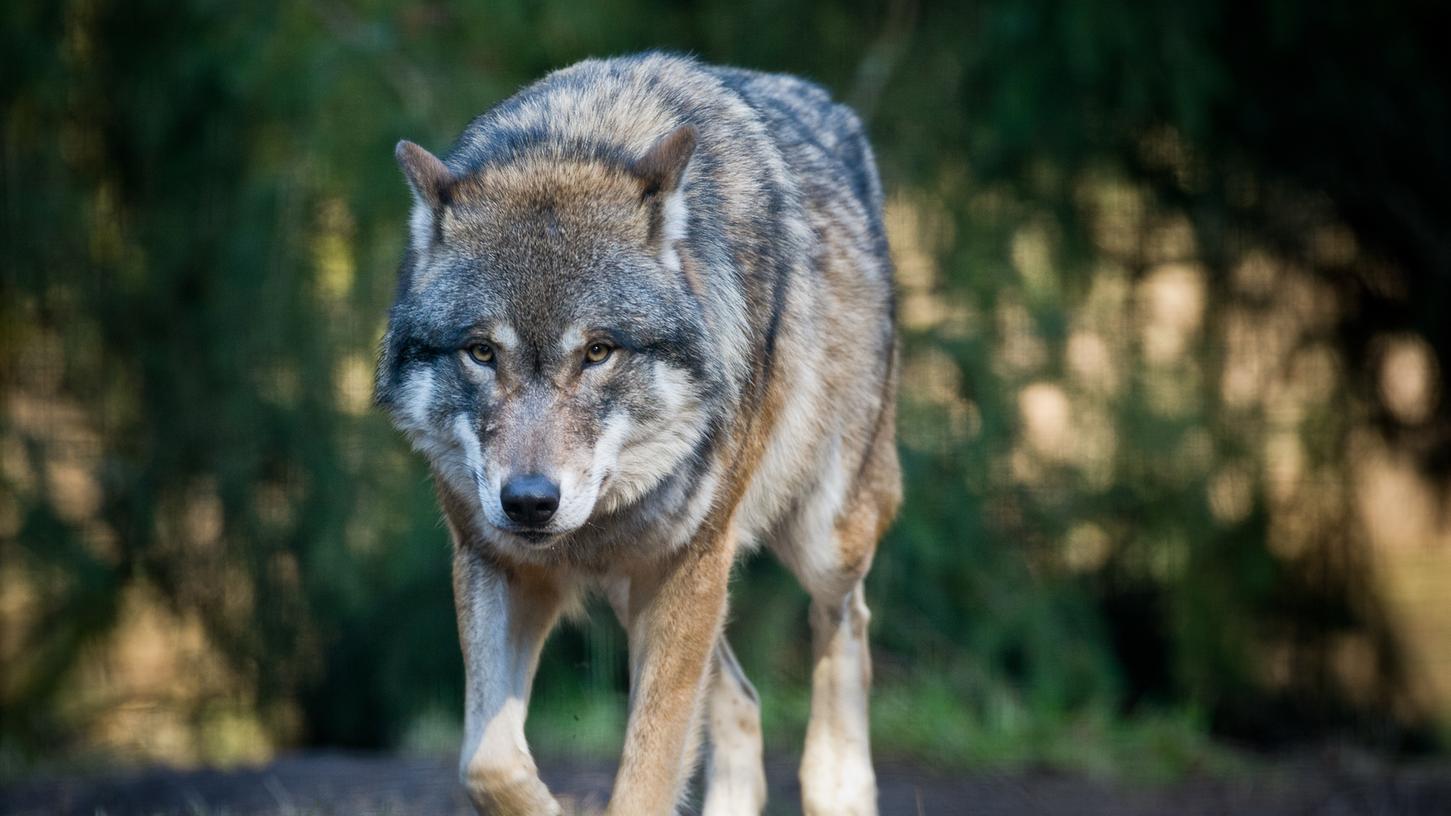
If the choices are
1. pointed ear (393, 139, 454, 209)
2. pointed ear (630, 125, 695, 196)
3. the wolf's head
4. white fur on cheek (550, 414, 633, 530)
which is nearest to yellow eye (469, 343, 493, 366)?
the wolf's head

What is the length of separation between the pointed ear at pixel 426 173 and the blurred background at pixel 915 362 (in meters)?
3.37

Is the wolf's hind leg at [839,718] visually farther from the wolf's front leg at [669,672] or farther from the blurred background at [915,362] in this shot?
the blurred background at [915,362]

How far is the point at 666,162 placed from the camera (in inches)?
130

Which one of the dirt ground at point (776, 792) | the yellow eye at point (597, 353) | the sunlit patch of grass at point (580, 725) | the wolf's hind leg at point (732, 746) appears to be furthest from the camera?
the sunlit patch of grass at point (580, 725)

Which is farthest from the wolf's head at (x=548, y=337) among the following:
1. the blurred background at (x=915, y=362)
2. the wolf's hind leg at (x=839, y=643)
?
the blurred background at (x=915, y=362)

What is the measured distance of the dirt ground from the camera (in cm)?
484

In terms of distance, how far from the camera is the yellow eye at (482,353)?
125 inches

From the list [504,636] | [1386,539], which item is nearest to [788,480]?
[504,636]

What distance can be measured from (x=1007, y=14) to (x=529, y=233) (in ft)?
13.1

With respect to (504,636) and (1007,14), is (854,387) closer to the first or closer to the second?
(504,636)

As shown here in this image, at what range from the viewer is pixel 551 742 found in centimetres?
611

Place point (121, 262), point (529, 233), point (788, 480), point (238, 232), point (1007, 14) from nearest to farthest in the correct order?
point (529, 233)
point (788, 480)
point (1007, 14)
point (238, 232)
point (121, 262)

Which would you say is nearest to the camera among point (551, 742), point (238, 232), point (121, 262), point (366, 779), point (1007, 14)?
point (366, 779)

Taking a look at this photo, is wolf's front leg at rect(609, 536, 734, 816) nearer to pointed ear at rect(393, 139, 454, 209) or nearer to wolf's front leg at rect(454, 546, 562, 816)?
wolf's front leg at rect(454, 546, 562, 816)
